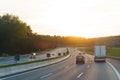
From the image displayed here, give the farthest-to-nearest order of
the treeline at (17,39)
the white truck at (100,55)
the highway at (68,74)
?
1. the treeline at (17,39)
2. the white truck at (100,55)
3. the highway at (68,74)

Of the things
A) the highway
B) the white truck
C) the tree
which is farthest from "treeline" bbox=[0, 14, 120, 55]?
the highway

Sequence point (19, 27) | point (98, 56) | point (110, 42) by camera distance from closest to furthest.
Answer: point (98, 56) < point (110, 42) < point (19, 27)

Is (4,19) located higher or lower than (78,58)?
higher

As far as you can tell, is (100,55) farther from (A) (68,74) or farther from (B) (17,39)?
(B) (17,39)

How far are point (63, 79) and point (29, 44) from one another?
9463 cm

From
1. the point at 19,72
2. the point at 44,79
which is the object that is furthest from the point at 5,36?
the point at 44,79

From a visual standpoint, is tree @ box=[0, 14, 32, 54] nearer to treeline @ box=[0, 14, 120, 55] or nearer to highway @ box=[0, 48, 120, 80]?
treeline @ box=[0, 14, 120, 55]

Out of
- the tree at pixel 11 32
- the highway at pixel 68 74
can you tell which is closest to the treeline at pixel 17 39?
the tree at pixel 11 32

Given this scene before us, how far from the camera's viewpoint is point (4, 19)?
140 meters

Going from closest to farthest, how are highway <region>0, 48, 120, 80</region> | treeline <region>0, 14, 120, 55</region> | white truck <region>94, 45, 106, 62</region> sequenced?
highway <region>0, 48, 120, 80</region> < white truck <region>94, 45, 106, 62</region> < treeline <region>0, 14, 120, 55</region>

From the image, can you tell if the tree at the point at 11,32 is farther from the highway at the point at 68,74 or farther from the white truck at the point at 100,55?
the highway at the point at 68,74

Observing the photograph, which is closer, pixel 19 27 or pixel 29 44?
pixel 29 44

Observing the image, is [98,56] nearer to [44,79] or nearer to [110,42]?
[44,79]

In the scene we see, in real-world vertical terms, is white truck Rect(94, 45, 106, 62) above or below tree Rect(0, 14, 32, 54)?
below
